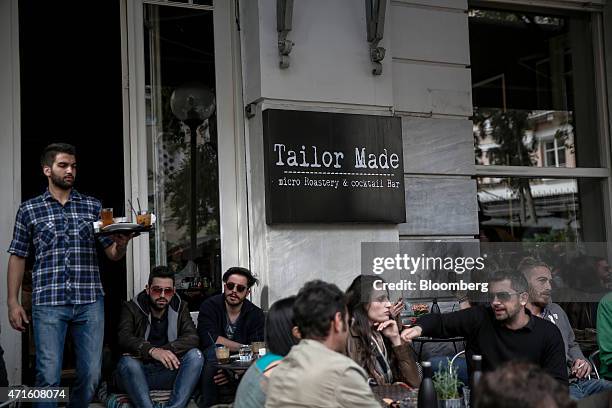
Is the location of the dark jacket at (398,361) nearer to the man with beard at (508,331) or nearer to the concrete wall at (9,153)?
the man with beard at (508,331)

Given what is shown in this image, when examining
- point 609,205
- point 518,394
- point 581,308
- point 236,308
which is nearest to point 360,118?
point 236,308

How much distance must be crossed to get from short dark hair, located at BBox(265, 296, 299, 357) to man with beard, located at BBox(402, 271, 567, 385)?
1.21 m

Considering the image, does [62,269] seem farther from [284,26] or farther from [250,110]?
[284,26]

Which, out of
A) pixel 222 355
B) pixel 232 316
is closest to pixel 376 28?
pixel 232 316

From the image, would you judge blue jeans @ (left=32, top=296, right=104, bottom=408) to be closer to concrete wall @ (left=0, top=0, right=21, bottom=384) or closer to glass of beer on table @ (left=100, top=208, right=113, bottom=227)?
glass of beer on table @ (left=100, top=208, right=113, bottom=227)

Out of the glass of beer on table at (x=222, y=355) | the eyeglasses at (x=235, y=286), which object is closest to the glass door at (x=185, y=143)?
the eyeglasses at (x=235, y=286)

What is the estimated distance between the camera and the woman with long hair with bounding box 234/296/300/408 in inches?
145

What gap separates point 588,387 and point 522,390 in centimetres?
437

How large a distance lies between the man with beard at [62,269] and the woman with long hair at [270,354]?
2.31 meters

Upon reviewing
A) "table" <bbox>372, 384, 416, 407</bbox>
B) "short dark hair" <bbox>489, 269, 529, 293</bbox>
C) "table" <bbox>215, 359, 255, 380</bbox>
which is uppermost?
"short dark hair" <bbox>489, 269, 529, 293</bbox>

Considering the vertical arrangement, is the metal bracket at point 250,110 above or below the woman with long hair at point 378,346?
above

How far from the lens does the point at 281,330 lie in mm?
3951

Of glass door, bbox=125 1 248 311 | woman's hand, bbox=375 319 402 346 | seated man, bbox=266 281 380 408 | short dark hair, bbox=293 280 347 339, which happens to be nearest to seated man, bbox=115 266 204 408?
glass door, bbox=125 1 248 311

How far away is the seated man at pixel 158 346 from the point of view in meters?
6.38
